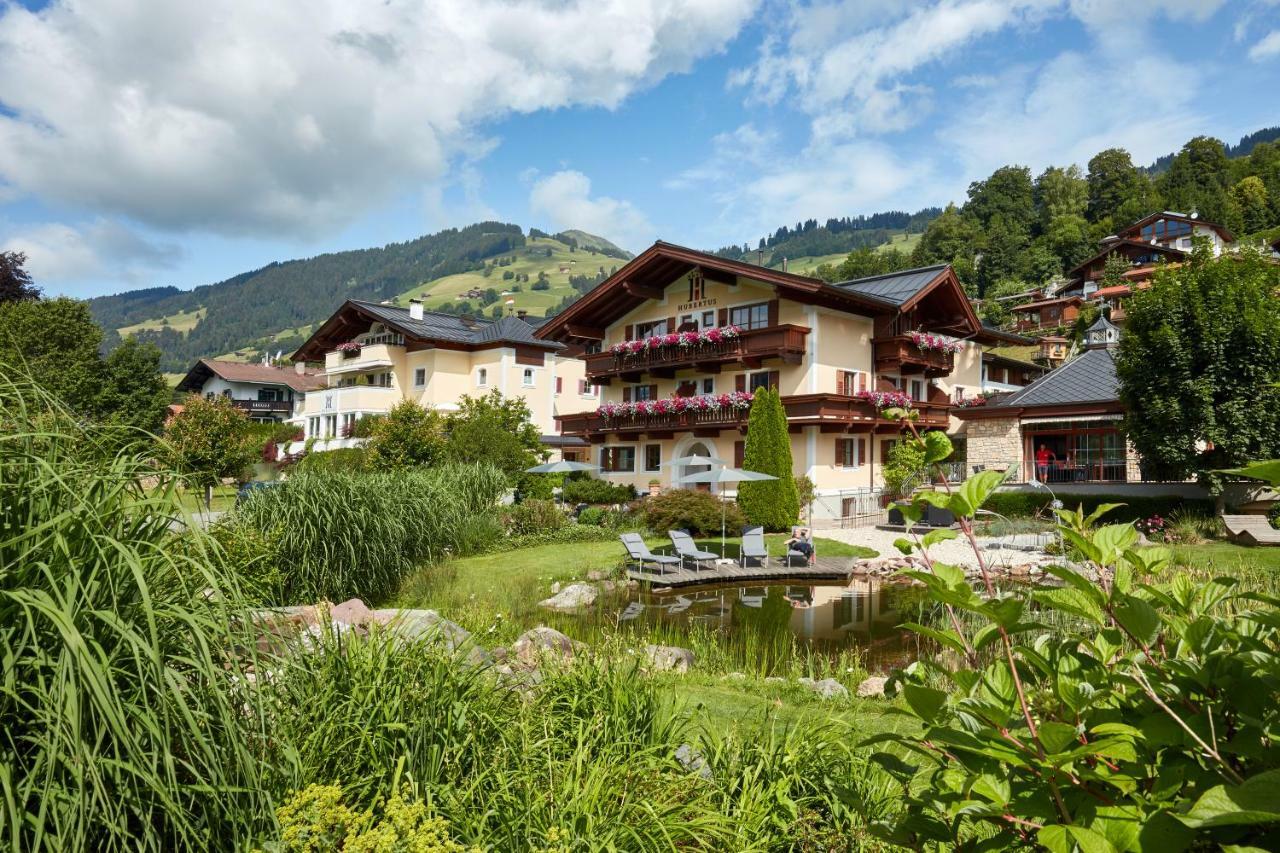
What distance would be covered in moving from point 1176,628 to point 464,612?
26.7 ft

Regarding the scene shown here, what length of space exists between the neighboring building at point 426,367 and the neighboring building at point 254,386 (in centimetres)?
1865

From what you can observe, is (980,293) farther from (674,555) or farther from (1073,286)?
(674,555)

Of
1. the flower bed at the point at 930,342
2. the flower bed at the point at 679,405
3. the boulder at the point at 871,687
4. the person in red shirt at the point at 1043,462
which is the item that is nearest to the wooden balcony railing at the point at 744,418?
the flower bed at the point at 679,405

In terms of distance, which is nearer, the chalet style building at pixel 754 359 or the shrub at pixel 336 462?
the shrub at pixel 336 462

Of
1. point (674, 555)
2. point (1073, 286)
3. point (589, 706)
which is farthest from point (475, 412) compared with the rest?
point (1073, 286)

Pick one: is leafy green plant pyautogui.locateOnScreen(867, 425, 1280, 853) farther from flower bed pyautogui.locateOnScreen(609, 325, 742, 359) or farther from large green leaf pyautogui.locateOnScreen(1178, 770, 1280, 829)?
flower bed pyautogui.locateOnScreen(609, 325, 742, 359)

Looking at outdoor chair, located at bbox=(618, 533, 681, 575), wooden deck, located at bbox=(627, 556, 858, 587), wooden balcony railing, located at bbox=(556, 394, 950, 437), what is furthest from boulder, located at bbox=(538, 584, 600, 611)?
wooden balcony railing, located at bbox=(556, 394, 950, 437)

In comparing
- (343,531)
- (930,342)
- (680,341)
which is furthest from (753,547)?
(930,342)

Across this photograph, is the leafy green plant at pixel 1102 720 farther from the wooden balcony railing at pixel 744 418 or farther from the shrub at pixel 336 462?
the wooden balcony railing at pixel 744 418

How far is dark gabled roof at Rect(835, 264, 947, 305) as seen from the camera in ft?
92.4

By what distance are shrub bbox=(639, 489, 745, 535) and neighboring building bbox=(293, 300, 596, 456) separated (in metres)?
18.6

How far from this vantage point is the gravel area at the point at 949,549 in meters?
15.7

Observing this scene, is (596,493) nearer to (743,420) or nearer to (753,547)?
(743,420)

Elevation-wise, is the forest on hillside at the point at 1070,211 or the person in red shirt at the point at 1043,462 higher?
the forest on hillside at the point at 1070,211
